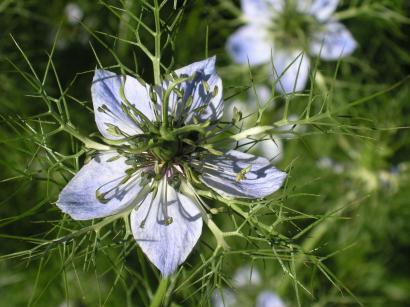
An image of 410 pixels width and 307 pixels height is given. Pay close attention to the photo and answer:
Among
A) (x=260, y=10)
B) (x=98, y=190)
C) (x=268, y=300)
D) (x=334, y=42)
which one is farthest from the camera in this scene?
(x=260, y=10)

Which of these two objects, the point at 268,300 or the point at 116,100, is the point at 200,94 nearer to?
the point at 116,100

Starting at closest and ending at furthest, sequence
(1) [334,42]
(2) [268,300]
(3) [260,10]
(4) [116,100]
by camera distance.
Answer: (4) [116,100] < (2) [268,300] < (1) [334,42] < (3) [260,10]

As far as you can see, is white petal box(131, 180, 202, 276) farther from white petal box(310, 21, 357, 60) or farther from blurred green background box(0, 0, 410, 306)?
white petal box(310, 21, 357, 60)

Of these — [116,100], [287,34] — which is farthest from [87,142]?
[287,34]

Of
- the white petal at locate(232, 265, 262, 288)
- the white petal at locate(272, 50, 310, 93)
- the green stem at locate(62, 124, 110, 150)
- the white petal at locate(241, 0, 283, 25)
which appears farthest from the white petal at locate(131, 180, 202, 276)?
the white petal at locate(241, 0, 283, 25)

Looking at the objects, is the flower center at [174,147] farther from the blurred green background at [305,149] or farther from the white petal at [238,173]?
the blurred green background at [305,149]

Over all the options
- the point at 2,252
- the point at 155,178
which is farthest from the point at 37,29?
the point at 155,178
